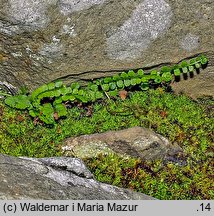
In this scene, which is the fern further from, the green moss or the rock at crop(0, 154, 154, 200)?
the rock at crop(0, 154, 154, 200)

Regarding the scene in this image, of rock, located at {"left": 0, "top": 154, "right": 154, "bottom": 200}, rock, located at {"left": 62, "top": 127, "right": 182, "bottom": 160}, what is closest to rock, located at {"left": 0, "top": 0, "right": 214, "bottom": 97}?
rock, located at {"left": 62, "top": 127, "right": 182, "bottom": 160}

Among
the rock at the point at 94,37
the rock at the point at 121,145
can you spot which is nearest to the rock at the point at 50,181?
the rock at the point at 121,145

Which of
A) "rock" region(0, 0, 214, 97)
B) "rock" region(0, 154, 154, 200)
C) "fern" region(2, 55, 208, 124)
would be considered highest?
"rock" region(0, 0, 214, 97)

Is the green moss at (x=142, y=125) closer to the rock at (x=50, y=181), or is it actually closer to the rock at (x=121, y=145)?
the rock at (x=121, y=145)

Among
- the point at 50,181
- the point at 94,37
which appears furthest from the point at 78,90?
the point at 50,181

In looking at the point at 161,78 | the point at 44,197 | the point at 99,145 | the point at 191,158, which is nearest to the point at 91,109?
the point at 99,145

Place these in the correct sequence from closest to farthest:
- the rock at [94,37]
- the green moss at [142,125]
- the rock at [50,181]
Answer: the rock at [50,181], the rock at [94,37], the green moss at [142,125]

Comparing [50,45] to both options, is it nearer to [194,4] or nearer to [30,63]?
[30,63]
